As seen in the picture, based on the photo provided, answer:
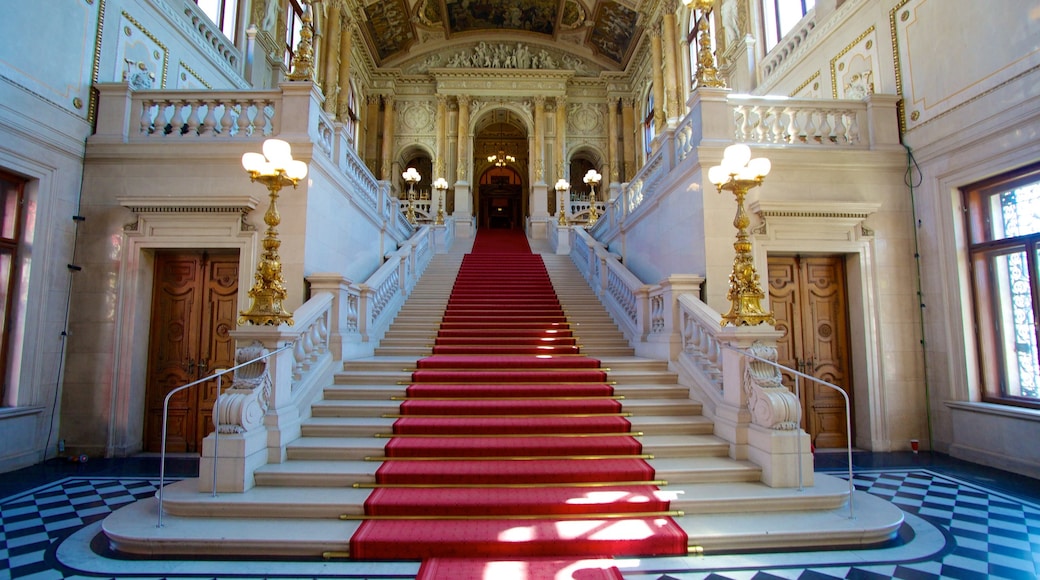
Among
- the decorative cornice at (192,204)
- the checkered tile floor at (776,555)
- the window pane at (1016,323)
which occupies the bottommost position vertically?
the checkered tile floor at (776,555)

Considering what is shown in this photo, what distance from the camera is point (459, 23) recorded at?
22.9 m

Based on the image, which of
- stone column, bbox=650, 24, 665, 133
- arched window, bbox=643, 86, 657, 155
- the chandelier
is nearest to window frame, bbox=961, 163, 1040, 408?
stone column, bbox=650, 24, 665, 133

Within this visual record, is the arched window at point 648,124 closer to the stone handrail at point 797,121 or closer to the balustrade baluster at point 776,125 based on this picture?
the stone handrail at point 797,121

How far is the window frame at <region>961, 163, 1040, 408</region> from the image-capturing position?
6.18 meters

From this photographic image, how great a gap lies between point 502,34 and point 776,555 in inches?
965

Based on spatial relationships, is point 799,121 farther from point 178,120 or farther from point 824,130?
point 178,120

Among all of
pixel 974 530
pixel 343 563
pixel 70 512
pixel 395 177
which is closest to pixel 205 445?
pixel 70 512

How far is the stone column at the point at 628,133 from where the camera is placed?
22.4 meters

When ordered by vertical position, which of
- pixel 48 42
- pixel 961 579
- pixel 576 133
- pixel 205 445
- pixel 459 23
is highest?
pixel 459 23

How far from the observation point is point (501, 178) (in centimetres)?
2752

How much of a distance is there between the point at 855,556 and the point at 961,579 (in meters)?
0.60

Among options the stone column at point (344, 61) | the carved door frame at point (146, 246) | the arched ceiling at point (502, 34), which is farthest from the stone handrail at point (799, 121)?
the arched ceiling at point (502, 34)

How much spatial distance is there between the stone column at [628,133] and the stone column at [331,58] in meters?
12.3

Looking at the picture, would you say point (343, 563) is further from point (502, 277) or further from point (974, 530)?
point (502, 277)
